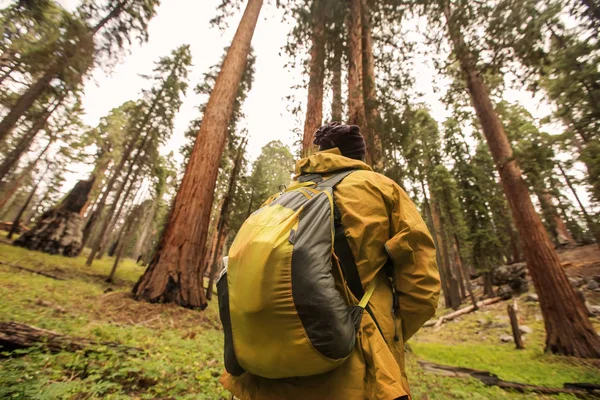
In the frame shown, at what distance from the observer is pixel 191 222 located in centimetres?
661

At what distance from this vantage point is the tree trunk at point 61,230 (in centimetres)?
1545

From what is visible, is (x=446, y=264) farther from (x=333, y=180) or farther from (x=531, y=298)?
(x=333, y=180)

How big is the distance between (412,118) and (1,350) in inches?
349

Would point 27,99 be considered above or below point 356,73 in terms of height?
above

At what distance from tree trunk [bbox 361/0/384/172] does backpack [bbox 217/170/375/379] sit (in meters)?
4.71

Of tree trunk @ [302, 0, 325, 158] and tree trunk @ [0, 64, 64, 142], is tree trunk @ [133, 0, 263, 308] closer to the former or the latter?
tree trunk @ [302, 0, 325, 158]

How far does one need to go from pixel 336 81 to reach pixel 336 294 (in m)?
9.04

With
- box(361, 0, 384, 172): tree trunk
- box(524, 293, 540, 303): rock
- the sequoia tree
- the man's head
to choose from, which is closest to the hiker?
the man's head

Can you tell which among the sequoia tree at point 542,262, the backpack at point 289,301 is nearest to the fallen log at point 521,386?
the sequoia tree at point 542,262

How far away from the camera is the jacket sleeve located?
56.1 inches

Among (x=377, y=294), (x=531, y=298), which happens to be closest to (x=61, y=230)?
(x=377, y=294)

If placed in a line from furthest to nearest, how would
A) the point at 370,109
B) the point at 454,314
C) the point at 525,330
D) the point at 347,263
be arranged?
the point at 454,314, the point at 525,330, the point at 370,109, the point at 347,263

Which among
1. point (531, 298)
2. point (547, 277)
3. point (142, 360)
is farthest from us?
point (531, 298)

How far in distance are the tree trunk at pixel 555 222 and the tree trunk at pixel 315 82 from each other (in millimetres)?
21605
